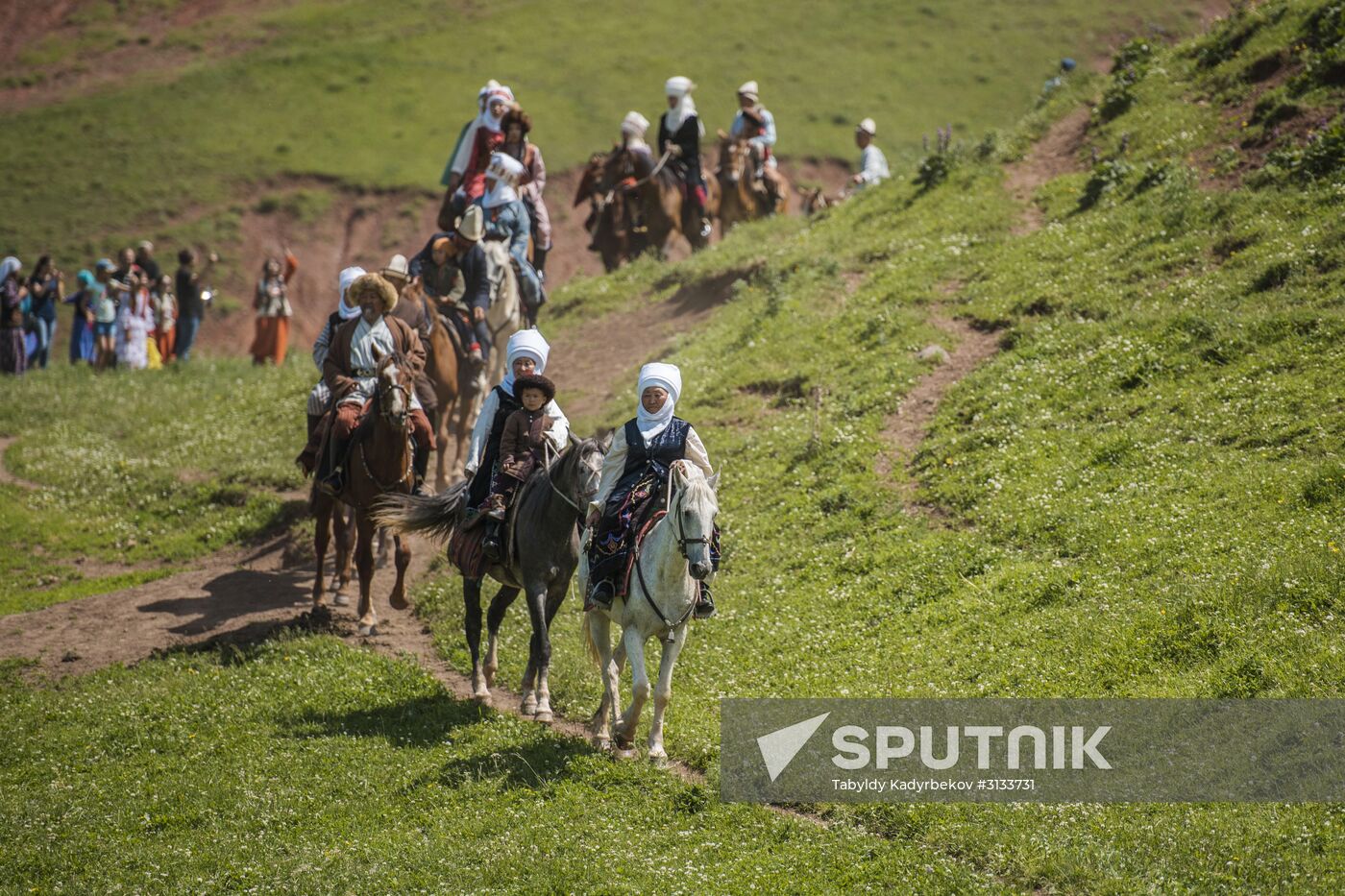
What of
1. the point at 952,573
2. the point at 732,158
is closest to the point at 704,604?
the point at 952,573

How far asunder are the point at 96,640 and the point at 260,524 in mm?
4295

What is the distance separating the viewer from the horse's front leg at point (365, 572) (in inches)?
633

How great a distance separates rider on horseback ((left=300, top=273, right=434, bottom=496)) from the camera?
16.0 metres

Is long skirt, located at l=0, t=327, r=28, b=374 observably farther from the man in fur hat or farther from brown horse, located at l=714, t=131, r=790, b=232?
the man in fur hat

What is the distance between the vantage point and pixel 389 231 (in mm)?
49688

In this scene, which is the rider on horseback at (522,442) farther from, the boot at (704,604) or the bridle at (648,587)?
the boot at (704,604)

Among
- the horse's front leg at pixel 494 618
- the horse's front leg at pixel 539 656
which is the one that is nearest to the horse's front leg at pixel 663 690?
the horse's front leg at pixel 539 656

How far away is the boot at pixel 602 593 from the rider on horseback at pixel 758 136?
2151cm

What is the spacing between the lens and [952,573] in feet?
47.4

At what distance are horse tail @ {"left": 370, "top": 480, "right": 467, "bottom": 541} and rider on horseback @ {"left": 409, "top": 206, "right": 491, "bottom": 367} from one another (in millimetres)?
6431

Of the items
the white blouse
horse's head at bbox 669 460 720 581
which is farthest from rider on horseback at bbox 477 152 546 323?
horse's head at bbox 669 460 720 581

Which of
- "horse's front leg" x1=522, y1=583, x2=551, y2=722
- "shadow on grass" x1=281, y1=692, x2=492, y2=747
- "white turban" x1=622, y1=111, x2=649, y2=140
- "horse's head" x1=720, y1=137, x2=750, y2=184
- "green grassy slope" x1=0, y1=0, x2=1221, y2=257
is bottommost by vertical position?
"shadow on grass" x1=281, y1=692, x2=492, y2=747

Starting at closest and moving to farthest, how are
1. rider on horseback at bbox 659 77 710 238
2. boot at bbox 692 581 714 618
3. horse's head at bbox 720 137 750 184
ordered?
1. boot at bbox 692 581 714 618
2. rider on horseback at bbox 659 77 710 238
3. horse's head at bbox 720 137 750 184

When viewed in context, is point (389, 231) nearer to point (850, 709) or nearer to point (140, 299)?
point (140, 299)
